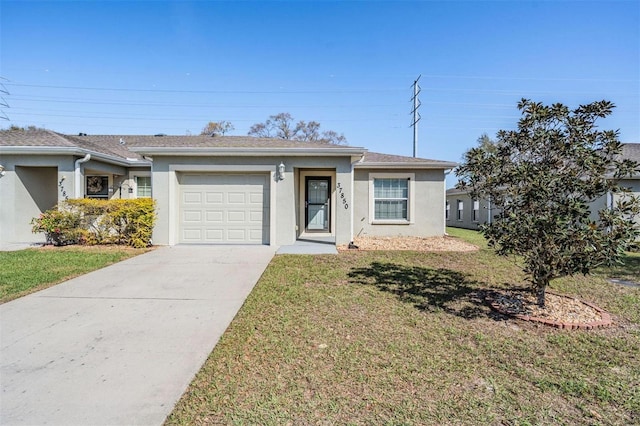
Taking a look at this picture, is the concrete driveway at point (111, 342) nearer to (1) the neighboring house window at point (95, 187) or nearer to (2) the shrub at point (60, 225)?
(2) the shrub at point (60, 225)

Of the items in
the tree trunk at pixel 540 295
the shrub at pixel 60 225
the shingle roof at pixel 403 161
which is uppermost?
the shingle roof at pixel 403 161

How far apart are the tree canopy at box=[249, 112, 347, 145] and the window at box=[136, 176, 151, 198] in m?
22.8

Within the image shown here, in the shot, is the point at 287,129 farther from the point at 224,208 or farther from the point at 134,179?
the point at 224,208

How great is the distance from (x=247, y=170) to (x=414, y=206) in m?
6.58

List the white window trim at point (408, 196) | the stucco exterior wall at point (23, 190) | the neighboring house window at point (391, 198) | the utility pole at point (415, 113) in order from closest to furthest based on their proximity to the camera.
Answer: the stucco exterior wall at point (23, 190), the white window trim at point (408, 196), the neighboring house window at point (391, 198), the utility pole at point (415, 113)

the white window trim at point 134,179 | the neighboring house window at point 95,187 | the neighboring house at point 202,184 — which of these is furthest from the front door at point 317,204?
the neighboring house window at point 95,187

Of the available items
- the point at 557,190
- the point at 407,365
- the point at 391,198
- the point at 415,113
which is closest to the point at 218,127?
the point at 415,113

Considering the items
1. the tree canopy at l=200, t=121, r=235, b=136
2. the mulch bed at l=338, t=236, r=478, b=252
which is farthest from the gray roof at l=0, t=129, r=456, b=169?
the tree canopy at l=200, t=121, r=235, b=136

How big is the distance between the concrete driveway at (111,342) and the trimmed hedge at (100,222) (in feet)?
10.1

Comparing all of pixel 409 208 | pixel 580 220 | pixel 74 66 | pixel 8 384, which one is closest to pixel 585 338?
pixel 580 220

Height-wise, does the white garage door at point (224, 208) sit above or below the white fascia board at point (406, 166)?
below

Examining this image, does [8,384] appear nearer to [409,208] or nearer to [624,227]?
[624,227]

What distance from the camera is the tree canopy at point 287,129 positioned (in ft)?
113

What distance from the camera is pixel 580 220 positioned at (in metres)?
3.78
